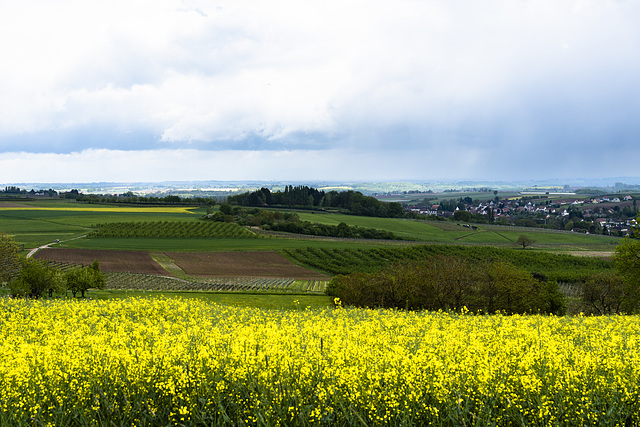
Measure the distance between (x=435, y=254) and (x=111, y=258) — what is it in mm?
66852

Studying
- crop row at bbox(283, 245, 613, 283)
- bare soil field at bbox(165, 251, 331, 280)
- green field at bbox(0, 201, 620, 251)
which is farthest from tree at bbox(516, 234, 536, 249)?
bare soil field at bbox(165, 251, 331, 280)

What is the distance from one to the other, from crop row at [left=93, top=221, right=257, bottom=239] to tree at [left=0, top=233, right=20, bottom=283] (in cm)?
4264

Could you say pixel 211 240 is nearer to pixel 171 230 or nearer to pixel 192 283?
pixel 171 230

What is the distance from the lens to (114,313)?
1648 centimetres

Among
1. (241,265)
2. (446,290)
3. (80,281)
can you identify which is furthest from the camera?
(241,265)

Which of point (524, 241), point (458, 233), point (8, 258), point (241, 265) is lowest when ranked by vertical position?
point (241, 265)

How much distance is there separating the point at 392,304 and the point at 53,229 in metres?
108

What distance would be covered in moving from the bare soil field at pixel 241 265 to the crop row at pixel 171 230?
25679mm

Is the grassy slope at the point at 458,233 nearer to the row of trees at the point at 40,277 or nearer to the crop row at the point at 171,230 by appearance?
the crop row at the point at 171,230

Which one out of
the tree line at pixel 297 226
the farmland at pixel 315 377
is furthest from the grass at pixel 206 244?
the farmland at pixel 315 377

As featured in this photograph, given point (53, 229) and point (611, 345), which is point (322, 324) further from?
point (53, 229)

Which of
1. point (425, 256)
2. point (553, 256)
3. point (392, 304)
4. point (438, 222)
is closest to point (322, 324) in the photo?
point (392, 304)

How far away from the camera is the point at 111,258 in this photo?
80188 mm

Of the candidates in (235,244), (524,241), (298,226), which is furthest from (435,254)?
(235,244)
